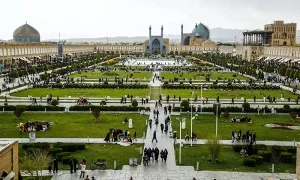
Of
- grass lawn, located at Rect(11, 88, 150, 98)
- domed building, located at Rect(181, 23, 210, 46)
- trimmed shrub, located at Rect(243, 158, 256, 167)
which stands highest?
domed building, located at Rect(181, 23, 210, 46)

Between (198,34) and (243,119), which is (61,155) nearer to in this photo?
(243,119)

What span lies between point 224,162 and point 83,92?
79.9 ft

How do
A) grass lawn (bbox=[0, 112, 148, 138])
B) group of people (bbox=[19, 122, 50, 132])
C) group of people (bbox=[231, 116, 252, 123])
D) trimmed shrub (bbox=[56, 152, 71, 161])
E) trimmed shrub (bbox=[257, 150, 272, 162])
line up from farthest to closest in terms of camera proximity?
group of people (bbox=[231, 116, 252, 123]), group of people (bbox=[19, 122, 50, 132]), grass lawn (bbox=[0, 112, 148, 138]), trimmed shrub (bbox=[257, 150, 272, 162]), trimmed shrub (bbox=[56, 152, 71, 161])

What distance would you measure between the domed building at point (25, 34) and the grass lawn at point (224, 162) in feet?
290

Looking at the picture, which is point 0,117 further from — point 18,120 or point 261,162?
point 261,162

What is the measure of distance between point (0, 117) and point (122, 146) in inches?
443

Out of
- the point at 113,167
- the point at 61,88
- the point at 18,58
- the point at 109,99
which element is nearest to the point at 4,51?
the point at 18,58

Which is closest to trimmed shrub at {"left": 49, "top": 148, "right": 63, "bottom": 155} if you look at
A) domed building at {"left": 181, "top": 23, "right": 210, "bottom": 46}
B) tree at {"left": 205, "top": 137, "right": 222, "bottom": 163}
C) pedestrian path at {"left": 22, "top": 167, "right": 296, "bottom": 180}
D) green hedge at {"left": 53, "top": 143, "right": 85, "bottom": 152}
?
green hedge at {"left": 53, "top": 143, "right": 85, "bottom": 152}

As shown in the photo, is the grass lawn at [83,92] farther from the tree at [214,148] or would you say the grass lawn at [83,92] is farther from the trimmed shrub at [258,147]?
the tree at [214,148]

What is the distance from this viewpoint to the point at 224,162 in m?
18.0

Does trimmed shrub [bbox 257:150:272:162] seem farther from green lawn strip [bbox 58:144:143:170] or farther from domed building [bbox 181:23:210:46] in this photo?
domed building [bbox 181:23:210:46]

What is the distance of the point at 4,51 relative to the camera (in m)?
66.8

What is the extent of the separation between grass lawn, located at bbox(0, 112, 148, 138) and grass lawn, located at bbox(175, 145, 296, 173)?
421 centimetres

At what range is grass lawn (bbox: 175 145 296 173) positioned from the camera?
56.0ft
